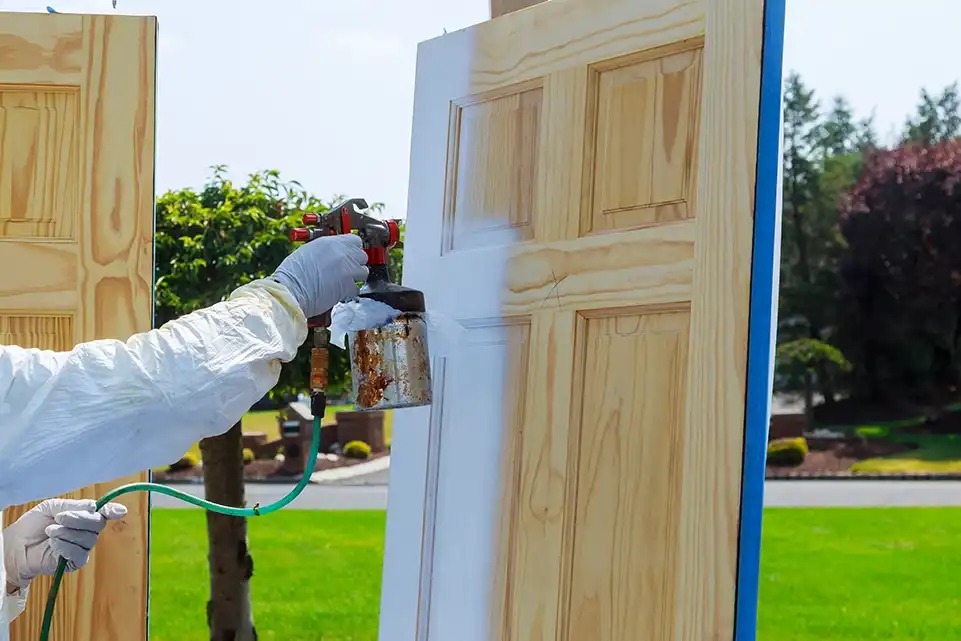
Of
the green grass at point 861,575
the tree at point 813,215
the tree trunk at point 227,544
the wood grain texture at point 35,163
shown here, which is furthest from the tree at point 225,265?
the tree at point 813,215

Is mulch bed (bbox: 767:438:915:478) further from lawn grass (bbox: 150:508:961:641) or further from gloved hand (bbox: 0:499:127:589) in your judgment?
gloved hand (bbox: 0:499:127:589)

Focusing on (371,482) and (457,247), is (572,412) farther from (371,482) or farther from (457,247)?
(371,482)

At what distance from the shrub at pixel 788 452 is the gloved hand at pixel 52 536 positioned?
43.7ft

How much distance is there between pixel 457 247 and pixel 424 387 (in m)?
0.35

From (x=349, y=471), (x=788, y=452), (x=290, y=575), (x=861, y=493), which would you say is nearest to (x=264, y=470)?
(x=349, y=471)

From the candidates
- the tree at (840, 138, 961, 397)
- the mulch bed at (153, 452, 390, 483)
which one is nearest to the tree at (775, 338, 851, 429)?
the tree at (840, 138, 961, 397)

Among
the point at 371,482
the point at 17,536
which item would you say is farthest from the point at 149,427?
the point at 371,482

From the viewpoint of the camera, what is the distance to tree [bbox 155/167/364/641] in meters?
4.61

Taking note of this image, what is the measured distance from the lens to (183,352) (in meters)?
1.49

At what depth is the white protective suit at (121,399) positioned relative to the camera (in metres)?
1.43

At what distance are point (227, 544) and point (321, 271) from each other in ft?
11.3

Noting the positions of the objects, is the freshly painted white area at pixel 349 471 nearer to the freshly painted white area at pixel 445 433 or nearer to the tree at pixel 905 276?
the tree at pixel 905 276

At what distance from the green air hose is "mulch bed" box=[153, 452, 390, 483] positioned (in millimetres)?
10397

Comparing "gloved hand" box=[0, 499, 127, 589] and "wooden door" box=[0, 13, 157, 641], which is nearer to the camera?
"gloved hand" box=[0, 499, 127, 589]
